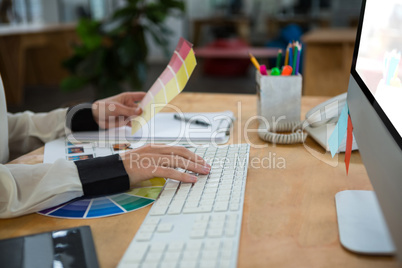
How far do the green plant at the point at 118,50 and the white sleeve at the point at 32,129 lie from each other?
5.60ft

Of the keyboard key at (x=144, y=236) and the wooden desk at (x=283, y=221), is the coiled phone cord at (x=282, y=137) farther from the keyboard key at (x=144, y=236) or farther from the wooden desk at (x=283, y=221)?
the keyboard key at (x=144, y=236)

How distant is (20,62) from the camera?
4.23 metres

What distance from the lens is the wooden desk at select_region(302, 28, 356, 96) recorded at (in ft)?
10.1

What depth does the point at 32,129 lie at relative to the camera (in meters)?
1.04

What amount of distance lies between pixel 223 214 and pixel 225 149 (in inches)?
11.5

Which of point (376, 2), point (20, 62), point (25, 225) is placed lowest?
point (20, 62)

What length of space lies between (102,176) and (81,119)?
1.27 ft

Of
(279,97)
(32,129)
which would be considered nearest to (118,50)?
(32,129)

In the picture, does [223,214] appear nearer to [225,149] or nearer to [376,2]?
[225,149]

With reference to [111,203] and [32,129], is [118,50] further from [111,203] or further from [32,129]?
[111,203]

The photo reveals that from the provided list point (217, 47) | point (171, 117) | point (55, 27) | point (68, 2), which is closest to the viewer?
point (171, 117)

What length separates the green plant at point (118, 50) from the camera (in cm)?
274

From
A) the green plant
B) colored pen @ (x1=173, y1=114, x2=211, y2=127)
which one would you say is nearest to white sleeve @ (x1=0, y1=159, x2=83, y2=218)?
colored pen @ (x1=173, y1=114, x2=211, y2=127)

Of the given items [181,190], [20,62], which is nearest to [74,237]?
[181,190]
